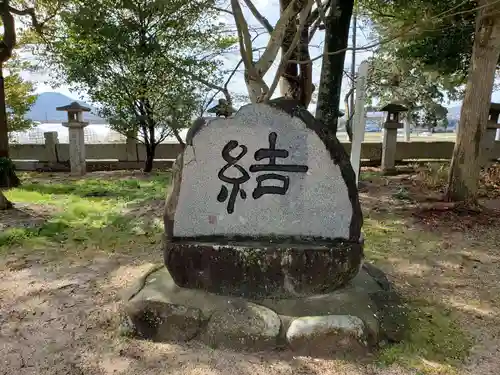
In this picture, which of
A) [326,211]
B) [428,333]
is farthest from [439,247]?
[326,211]

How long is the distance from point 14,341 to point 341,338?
2.17 meters

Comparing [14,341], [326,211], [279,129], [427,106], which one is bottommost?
[14,341]

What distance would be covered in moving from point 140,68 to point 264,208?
805cm

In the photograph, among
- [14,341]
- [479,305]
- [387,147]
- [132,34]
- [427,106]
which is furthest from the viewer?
[427,106]

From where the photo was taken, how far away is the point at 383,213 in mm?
6531

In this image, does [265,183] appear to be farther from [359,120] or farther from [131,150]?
[131,150]

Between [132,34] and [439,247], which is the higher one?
[132,34]

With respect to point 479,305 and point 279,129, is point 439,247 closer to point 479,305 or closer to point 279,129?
point 479,305

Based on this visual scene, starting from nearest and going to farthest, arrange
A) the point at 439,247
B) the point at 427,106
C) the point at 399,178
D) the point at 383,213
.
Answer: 1. the point at 439,247
2. the point at 383,213
3. the point at 399,178
4. the point at 427,106

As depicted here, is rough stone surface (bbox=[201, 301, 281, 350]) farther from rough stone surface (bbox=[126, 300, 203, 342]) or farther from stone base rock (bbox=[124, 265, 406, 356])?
rough stone surface (bbox=[126, 300, 203, 342])

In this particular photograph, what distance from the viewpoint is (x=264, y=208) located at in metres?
2.92

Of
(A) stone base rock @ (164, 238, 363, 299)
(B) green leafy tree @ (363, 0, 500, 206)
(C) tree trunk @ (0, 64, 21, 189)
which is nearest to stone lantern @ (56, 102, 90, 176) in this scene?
(C) tree trunk @ (0, 64, 21, 189)

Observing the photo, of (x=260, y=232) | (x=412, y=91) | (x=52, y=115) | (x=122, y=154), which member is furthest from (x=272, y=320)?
(x=52, y=115)

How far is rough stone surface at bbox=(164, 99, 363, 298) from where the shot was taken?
2830 mm
